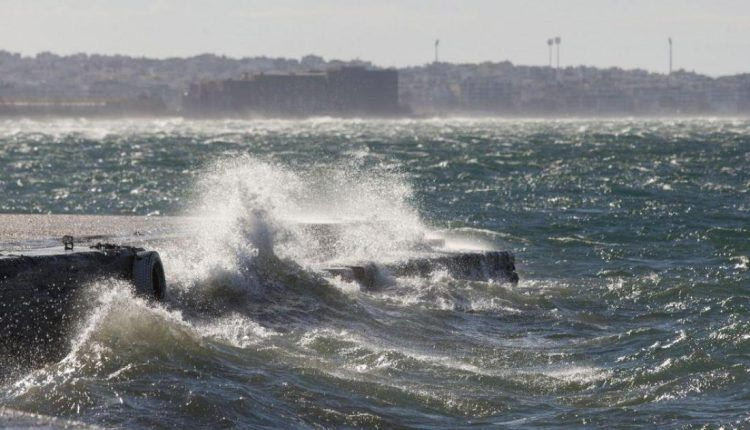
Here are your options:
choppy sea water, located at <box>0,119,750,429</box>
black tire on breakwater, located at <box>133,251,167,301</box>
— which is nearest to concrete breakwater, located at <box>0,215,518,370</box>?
black tire on breakwater, located at <box>133,251,167,301</box>

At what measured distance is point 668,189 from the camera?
114 ft

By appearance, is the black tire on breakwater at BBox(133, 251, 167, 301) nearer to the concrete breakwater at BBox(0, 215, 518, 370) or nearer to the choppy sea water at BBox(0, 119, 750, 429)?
the concrete breakwater at BBox(0, 215, 518, 370)

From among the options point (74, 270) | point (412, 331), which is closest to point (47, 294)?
point (74, 270)

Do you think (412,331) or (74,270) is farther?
(412,331)

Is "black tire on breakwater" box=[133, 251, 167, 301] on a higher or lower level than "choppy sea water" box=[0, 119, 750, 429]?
higher

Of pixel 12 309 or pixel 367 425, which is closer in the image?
pixel 367 425

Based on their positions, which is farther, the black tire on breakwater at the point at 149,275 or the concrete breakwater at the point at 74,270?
the black tire on breakwater at the point at 149,275

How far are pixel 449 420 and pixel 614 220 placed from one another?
715 inches

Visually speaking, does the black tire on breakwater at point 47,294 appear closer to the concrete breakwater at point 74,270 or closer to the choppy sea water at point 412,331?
the concrete breakwater at point 74,270

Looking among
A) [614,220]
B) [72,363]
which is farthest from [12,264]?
[614,220]

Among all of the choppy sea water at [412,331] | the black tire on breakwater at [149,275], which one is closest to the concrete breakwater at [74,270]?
the black tire on breakwater at [149,275]

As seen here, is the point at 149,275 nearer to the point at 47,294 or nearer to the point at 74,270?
the point at 74,270

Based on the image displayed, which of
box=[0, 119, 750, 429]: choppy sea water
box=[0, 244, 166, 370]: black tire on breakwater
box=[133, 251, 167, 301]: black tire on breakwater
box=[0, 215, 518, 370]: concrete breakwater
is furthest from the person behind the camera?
box=[133, 251, 167, 301]: black tire on breakwater

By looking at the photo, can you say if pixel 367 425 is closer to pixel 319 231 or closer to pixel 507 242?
pixel 319 231
